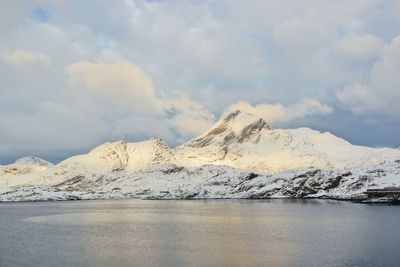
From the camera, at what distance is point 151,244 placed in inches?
3248

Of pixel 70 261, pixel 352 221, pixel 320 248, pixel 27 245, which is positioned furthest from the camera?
pixel 352 221

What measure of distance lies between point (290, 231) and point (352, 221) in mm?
28098

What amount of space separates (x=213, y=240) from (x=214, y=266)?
1041 inches

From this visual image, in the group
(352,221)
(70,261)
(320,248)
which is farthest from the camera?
(352,221)

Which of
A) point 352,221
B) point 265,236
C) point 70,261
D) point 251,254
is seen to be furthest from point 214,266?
point 352,221

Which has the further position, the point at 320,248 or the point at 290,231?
the point at 290,231

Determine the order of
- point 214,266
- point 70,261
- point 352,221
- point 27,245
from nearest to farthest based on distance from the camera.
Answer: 1. point 214,266
2. point 70,261
3. point 27,245
4. point 352,221

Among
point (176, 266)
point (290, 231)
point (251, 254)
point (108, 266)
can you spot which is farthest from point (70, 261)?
point (290, 231)

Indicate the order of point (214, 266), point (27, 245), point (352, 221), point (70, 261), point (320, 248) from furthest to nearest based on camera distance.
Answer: point (352, 221) < point (27, 245) < point (320, 248) < point (70, 261) < point (214, 266)

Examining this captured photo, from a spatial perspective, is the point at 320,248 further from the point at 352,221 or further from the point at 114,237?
the point at 352,221

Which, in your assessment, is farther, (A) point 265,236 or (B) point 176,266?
(A) point 265,236

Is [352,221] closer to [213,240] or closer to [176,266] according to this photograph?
[213,240]

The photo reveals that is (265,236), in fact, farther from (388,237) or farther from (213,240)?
(388,237)

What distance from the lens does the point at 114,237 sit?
94.3 m
